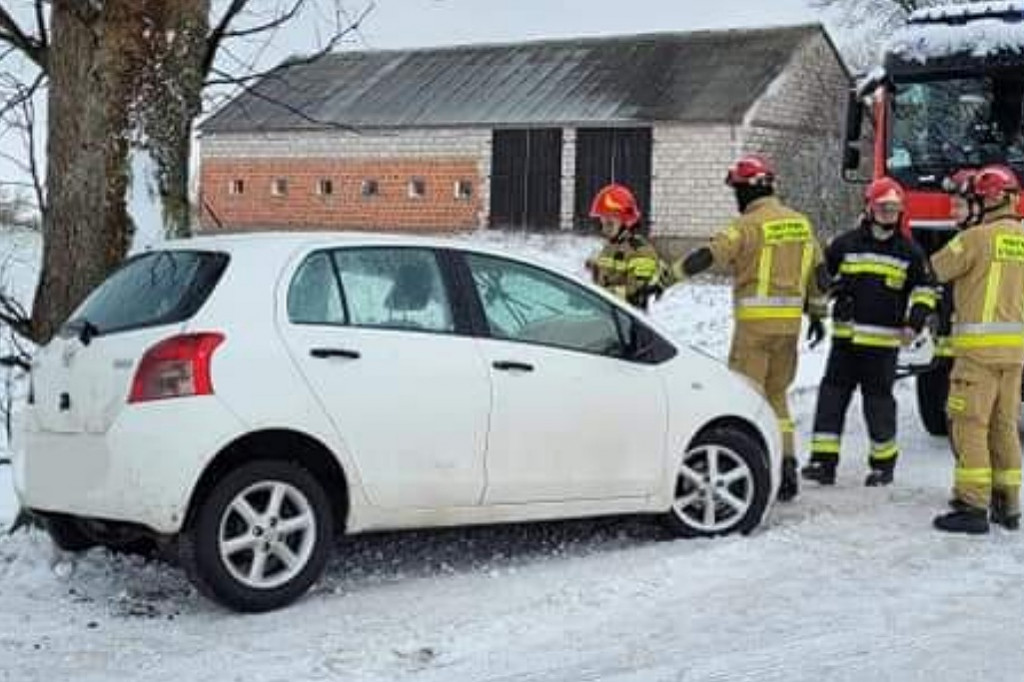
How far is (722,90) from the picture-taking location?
122ft

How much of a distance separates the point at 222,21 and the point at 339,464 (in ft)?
10.7

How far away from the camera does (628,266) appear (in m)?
10.2

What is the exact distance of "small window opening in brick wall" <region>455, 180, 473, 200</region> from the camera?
39812mm

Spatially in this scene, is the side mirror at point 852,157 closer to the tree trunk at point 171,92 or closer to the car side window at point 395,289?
the tree trunk at point 171,92

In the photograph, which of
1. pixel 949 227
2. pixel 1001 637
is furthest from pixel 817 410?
pixel 1001 637

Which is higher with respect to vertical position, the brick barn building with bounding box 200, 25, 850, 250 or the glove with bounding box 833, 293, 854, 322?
the brick barn building with bounding box 200, 25, 850, 250

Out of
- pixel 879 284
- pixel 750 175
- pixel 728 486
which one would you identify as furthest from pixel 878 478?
pixel 750 175

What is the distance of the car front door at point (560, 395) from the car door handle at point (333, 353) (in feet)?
2.23

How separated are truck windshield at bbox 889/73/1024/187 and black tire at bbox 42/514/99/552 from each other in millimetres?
6856

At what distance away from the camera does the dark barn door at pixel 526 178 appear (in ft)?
126

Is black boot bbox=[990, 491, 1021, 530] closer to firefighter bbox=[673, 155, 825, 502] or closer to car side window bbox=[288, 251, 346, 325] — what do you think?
firefighter bbox=[673, 155, 825, 502]

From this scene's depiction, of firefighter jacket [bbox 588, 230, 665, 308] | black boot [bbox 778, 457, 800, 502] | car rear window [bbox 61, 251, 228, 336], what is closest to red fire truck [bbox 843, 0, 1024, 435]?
firefighter jacket [bbox 588, 230, 665, 308]

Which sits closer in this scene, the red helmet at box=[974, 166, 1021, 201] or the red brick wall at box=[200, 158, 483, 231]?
the red helmet at box=[974, 166, 1021, 201]

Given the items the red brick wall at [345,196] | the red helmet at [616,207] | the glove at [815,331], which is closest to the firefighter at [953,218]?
the glove at [815,331]
